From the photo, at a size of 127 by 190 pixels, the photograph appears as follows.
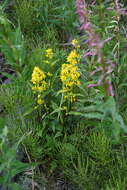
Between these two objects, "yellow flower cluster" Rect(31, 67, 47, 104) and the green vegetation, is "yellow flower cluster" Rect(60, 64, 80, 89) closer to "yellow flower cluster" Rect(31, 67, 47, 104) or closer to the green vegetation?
the green vegetation

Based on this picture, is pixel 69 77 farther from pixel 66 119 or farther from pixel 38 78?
pixel 66 119

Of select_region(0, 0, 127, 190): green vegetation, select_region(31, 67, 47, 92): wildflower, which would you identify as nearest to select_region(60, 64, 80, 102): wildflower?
select_region(0, 0, 127, 190): green vegetation

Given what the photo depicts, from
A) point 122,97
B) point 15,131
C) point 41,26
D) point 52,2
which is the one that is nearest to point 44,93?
point 15,131

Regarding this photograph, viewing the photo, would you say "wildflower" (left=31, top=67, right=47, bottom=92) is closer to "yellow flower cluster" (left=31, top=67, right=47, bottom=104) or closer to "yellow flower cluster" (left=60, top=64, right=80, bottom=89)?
"yellow flower cluster" (left=31, top=67, right=47, bottom=104)

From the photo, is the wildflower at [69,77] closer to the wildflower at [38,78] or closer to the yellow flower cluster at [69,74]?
the yellow flower cluster at [69,74]

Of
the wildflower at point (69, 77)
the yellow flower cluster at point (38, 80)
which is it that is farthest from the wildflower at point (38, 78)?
the wildflower at point (69, 77)

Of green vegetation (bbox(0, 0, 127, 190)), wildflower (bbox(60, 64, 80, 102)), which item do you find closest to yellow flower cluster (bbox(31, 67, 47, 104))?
green vegetation (bbox(0, 0, 127, 190))

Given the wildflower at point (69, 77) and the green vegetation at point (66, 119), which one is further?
the wildflower at point (69, 77)

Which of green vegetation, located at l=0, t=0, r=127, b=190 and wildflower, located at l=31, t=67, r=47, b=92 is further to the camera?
wildflower, located at l=31, t=67, r=47, b=92

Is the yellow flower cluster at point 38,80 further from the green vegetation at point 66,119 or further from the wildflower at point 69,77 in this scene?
the wildflower at point 69,77

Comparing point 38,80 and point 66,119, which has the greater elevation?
point 38,80

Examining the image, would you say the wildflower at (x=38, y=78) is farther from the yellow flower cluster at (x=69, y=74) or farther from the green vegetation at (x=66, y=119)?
the yellow flower cluster at (x=69, y=74)

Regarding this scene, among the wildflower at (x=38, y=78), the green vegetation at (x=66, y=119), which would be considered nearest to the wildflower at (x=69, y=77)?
the green vegetation at (x=66, y=119)

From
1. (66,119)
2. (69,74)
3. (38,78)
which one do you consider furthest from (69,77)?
(66,119)
